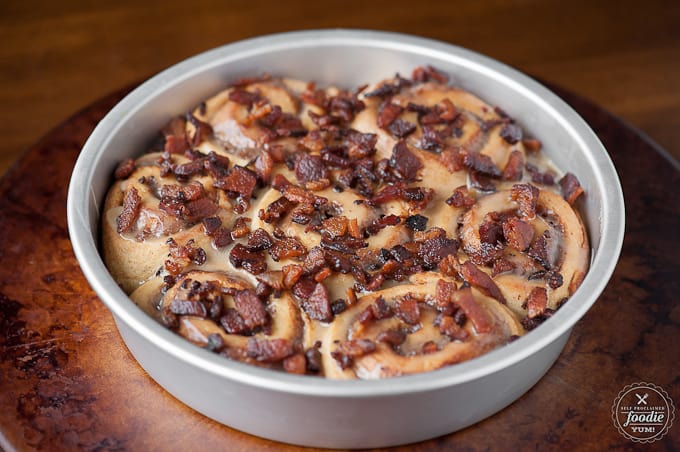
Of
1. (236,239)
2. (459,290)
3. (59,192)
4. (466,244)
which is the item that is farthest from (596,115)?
(59,192)

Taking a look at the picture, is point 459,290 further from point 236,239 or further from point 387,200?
point 236,239

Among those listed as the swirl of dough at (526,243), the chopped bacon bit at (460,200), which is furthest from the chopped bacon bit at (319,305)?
the chopped bacon bit at (460,200)

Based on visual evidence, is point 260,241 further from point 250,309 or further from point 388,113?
point 388,113

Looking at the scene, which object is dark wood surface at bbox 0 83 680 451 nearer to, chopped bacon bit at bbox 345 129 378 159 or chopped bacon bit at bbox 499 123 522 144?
chopped bacon bit at bbox 499 123 522 144

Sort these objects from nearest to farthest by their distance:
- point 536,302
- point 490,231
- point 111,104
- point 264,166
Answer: point 536,302, point 490,231, point 264,166, point 111,104

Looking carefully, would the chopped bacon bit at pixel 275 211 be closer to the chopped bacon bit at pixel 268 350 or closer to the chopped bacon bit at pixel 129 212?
the chopped bacon bit at pixel 129 212

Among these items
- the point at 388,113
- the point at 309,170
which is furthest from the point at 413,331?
the point at 388,113
